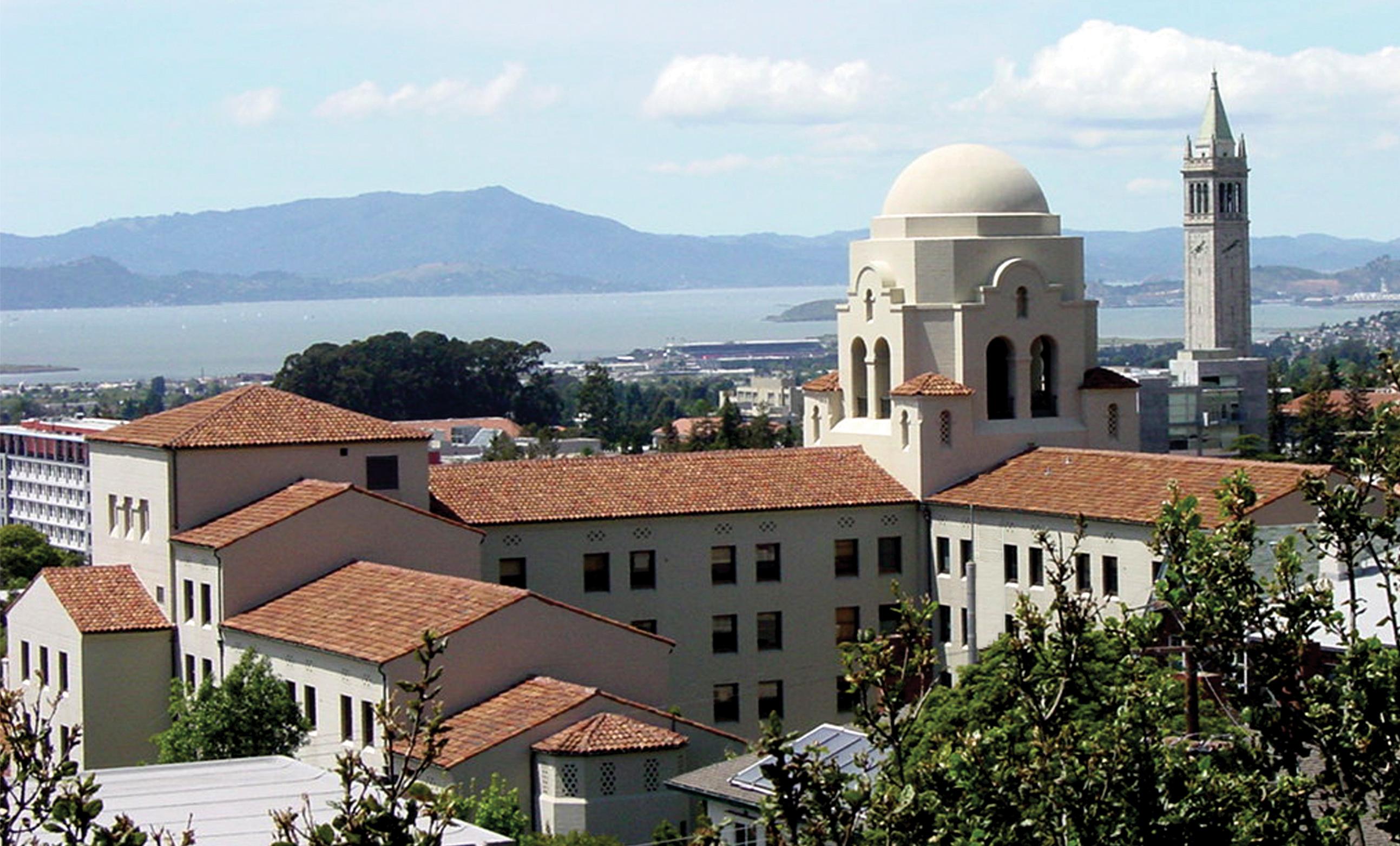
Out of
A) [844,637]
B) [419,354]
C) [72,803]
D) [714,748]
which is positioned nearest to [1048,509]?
[844,637]

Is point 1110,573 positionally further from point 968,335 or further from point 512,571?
point 512,571

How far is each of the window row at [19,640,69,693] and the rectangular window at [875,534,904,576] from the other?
16409 mm

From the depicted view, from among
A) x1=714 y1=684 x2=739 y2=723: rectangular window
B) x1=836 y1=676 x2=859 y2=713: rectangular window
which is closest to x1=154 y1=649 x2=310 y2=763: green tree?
x1=714 y1=684 x2=739 y2=723: rectangular window

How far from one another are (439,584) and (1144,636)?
26258 millimetres

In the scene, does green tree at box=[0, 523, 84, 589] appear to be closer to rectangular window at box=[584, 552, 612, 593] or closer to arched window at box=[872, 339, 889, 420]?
arched window at box=[872, 339, 889, 420]

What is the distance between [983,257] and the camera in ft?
188

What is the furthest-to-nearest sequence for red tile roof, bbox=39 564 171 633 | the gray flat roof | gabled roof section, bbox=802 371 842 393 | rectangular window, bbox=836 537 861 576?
gabled roof section, bbox=802 371 842 393 < rectangular window, bbox=836 537 861 576 < red tile roof, bbox=39 564 171 633 < the gray flat roof

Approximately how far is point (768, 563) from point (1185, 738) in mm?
32253

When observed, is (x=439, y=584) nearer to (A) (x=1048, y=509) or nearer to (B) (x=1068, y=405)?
(A) (x=1048, y=509)

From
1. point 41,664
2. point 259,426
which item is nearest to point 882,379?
point 259,426

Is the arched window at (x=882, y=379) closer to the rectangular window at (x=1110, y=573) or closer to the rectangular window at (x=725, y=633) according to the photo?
the rectangular window at (x=725, y=633)

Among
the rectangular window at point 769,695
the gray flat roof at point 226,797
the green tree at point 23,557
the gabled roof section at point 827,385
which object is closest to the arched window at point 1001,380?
the gabled roof section at point 827,385

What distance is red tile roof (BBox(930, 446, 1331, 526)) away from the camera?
4831cm

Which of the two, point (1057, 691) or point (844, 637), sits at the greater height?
point (1057, 691)
